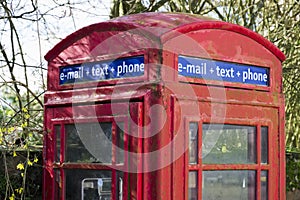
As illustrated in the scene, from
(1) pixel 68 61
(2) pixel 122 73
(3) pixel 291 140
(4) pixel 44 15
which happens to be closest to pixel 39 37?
(4) pixel 44 15

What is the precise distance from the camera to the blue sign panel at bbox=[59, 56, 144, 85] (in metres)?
4.03

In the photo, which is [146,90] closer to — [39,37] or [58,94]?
[58,94]

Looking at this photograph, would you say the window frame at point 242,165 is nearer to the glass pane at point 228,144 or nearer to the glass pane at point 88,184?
the glass pane at point 228,144

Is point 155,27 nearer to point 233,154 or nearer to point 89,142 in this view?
point 89,142

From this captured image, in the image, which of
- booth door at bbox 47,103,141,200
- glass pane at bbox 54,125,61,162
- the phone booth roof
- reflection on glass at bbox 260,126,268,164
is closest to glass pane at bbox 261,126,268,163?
reflection on glass at bbox 260,126,268,164

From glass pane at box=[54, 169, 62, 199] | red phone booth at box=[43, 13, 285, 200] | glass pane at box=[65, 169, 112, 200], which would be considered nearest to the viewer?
red phone booth at box=[43, 13, 285, 200]

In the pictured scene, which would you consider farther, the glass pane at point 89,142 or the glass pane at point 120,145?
the glass pane at point 89,142

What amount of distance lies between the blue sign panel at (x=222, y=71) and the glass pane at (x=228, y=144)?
0.31 meters

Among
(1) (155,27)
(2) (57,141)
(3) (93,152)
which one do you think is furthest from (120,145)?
(1) (155,27)

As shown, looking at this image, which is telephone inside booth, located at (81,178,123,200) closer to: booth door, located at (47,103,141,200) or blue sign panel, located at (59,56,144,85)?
booth door, located at (47,103,141,200)

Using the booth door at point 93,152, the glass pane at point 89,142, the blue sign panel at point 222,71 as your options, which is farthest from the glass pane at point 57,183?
the blue sign panel at point 222,71

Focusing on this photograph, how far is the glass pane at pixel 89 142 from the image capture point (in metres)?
4.11

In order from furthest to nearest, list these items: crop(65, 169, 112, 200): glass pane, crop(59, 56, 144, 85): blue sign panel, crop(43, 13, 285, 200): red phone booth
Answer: crop(65, 169, 112, 200): glass pane, crop(59, 56, 144, 85): blue sign panel, crop(43, 13, 285, 200): red phone booth

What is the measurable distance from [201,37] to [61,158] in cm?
120
